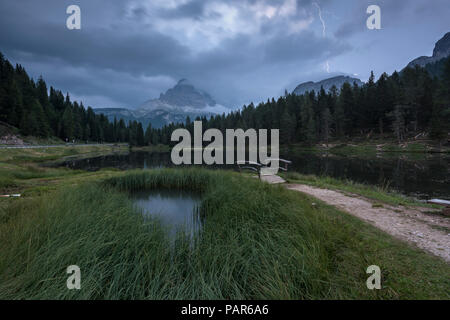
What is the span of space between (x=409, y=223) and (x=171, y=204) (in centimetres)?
885

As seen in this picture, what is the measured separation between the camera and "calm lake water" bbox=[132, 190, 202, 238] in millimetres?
7240

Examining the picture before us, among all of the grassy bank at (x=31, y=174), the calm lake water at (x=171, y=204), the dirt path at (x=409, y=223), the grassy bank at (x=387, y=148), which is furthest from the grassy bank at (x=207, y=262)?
the grassy bank at (x=387, y=148)

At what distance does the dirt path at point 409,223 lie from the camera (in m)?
3.78

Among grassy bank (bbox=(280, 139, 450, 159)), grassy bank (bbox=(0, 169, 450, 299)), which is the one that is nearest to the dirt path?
grassy bank (bbox=(0, 169, 450, 299))

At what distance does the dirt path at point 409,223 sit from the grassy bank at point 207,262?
0.48 meters

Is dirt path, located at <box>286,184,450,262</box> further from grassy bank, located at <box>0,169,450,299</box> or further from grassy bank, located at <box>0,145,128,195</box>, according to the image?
grassy bank, located at <box>0,145,128,195</box>

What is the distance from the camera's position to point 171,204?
934 centimetres

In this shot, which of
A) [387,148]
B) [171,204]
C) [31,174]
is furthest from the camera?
[387,148]

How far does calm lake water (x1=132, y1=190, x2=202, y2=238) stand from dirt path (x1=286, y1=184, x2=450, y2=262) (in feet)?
17.7

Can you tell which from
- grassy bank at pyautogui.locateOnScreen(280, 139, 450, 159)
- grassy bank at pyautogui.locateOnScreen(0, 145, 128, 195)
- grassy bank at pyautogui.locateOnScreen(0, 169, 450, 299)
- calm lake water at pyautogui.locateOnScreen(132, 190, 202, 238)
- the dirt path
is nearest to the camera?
grassy bank at pyautogui.locateOnScreen(0, 169, 450, 299)

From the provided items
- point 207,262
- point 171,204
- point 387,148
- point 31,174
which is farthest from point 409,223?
point 387,148

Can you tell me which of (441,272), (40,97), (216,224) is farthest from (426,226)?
(40,97)

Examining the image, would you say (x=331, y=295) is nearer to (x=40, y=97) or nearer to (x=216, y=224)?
(x=216, y=224)

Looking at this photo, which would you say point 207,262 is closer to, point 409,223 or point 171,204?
point 409,223
